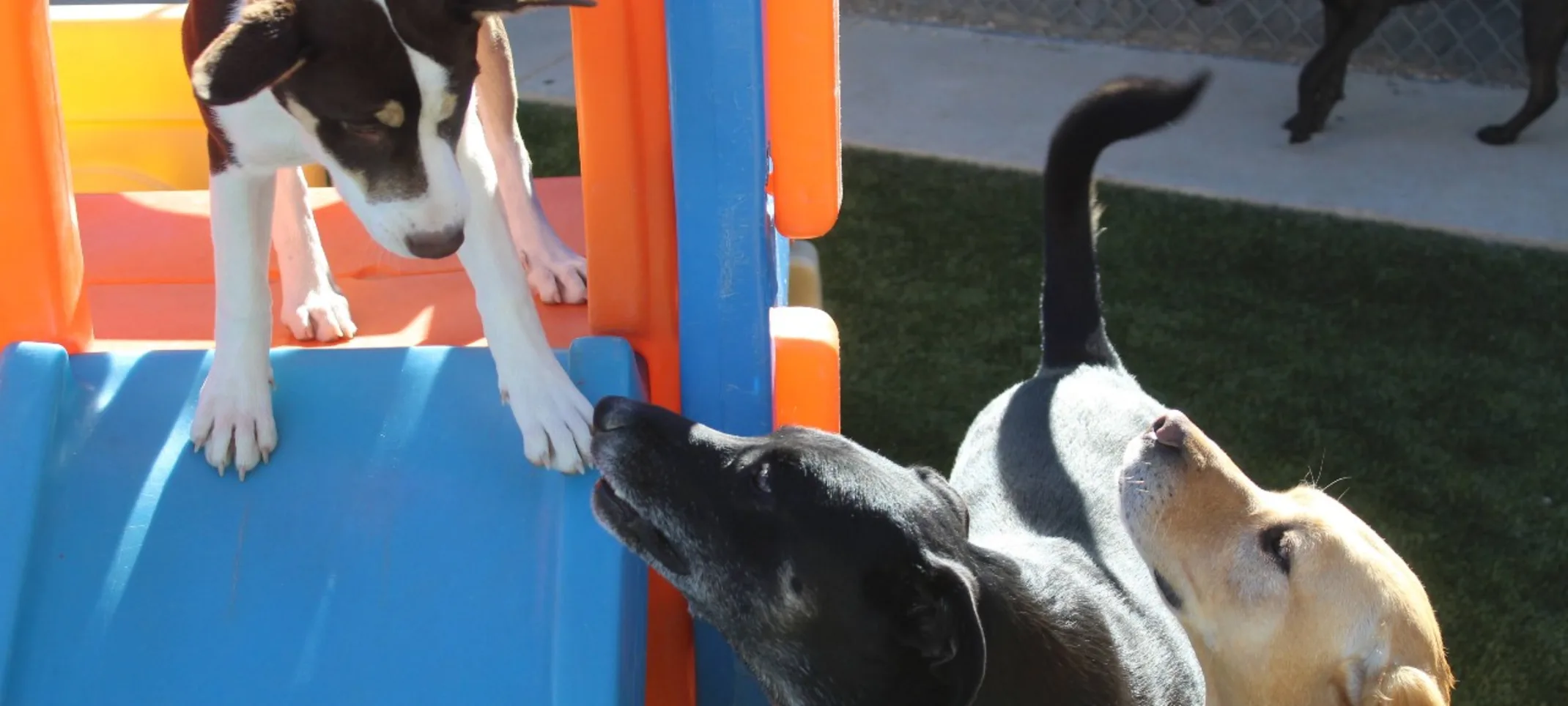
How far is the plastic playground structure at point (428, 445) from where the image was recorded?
232cm

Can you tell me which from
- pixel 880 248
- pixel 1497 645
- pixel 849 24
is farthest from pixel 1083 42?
pixel 1497 645

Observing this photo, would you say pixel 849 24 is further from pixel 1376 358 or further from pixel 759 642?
pixel 759 642

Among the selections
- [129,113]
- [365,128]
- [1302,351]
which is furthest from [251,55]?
[1302,351]

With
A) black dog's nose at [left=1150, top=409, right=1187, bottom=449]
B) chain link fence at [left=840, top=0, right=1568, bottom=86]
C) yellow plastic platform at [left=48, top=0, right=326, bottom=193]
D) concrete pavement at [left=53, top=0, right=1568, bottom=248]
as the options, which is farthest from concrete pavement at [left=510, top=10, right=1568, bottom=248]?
black dog's nose at [left=1150, top=409, right=1187, bottom=449]

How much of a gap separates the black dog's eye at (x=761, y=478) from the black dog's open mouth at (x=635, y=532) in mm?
194

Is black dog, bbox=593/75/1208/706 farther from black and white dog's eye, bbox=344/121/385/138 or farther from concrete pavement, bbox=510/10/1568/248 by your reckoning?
concrete pavement, bbox=510/10/1568/248

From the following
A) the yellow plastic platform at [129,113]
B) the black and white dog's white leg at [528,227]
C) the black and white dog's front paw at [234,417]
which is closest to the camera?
the black and white dog's front paw at [234,417]

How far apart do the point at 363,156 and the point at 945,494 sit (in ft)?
3.60

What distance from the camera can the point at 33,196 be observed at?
2.54 meters

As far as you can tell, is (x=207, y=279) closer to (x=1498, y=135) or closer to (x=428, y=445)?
(x=428, y=445)

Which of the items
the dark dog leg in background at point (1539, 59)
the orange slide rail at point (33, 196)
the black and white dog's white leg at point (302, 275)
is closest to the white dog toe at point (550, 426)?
the black and white dog's white leg at point (302, 275)

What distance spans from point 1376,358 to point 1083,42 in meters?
3.38

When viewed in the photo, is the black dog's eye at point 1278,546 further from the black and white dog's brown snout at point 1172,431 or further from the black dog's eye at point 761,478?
the black dog's eye at point 761,478

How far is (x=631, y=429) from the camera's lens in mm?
2303
